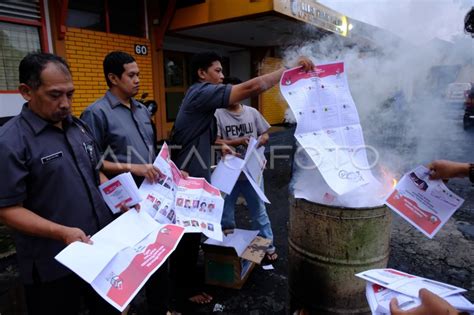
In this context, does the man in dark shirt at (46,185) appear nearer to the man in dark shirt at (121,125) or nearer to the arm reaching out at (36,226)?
the arm reaching out at (36,226)

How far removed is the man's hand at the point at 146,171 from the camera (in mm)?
2053

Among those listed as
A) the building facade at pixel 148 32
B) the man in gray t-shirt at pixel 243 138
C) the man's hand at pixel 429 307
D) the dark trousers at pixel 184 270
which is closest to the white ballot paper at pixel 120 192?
the dark trousers at pixel 184 270

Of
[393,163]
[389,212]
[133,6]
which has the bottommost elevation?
[389,212]

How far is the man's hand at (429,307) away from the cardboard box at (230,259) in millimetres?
1752

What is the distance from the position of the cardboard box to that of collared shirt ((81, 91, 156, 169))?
3.81ft

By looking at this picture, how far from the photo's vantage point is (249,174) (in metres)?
2.82

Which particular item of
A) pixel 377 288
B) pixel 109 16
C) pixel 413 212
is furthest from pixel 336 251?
pixel 109 16

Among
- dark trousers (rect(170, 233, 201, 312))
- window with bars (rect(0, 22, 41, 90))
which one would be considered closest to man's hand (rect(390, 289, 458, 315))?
dark trousers (rect(170, 233, 201, 312))

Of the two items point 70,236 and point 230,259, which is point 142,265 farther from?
point 230,259

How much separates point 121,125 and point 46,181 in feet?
2.37

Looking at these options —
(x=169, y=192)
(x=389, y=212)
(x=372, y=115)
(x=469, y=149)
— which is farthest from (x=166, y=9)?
(x=469, y=149)

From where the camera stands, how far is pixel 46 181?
152cm

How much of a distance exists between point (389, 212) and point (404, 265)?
1716mm

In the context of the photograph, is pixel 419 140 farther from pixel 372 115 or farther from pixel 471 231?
pixel 372 115
